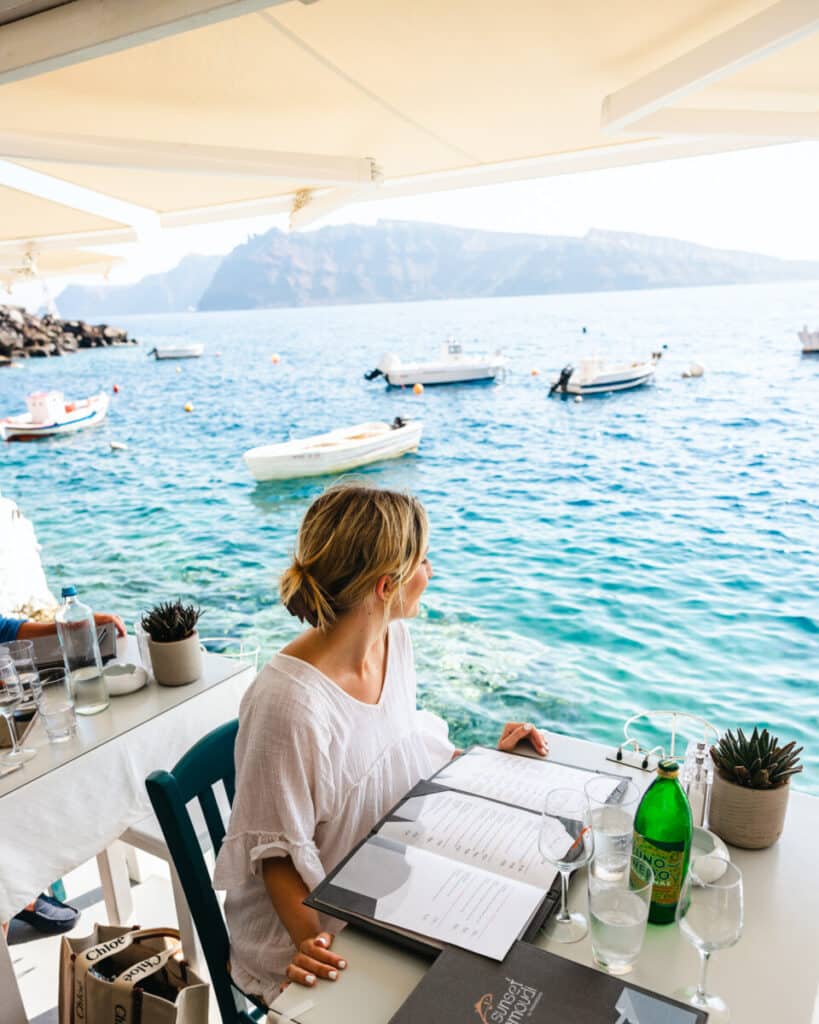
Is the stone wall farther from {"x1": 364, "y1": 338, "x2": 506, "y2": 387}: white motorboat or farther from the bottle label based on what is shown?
{"x1": 364, "y1": 338, "x2": 506, "y2": 387}: white motorboat

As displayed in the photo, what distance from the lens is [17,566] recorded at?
5.31 metres

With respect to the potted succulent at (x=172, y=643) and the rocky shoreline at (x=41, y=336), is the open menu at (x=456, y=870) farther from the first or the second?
the rocky shoreline at (x=41, y=336)

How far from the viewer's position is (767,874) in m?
1.02

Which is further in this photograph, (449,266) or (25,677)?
(449,266)

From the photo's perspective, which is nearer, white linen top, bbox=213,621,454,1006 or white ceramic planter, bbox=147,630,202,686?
white linen top, bbox=213,621,454,1006

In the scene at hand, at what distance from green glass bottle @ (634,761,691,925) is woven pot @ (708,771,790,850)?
19 cm

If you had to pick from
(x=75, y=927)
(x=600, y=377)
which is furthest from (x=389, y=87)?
(x=600, y=377)

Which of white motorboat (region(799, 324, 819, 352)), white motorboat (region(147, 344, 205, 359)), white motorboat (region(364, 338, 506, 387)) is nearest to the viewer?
white motorboat (region(364, 338, 506, 387))

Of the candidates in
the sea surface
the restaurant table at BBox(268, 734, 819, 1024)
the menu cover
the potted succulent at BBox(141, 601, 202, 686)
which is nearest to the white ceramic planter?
the potted succulent at BBox(141, 601, 202, 686)

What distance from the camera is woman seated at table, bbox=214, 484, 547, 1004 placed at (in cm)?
110

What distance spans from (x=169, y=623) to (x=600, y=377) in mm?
21653

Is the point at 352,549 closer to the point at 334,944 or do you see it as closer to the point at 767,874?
the point at 334,944

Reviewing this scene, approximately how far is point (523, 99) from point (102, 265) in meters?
3.13

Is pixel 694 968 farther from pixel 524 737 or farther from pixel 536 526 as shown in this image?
pixel 536 526
